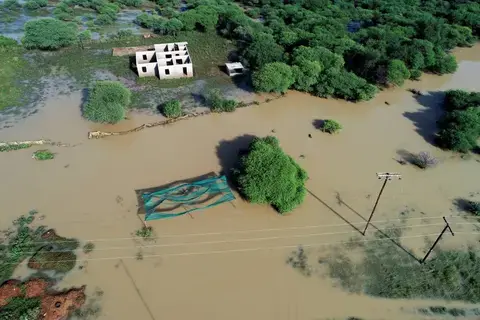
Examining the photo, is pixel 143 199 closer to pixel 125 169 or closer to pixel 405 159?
pixel 125 169

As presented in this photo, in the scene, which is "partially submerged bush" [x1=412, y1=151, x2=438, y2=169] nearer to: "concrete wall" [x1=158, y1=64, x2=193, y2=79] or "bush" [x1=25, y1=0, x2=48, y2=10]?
"concrete wall" [x1=158, y1=64, x2=193, y2=79]

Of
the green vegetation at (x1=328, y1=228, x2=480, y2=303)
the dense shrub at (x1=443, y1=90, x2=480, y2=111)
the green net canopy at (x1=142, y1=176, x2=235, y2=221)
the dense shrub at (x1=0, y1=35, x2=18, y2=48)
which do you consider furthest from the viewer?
the dense shrub at (x1=0, y1=35, x2=18, y2=48)

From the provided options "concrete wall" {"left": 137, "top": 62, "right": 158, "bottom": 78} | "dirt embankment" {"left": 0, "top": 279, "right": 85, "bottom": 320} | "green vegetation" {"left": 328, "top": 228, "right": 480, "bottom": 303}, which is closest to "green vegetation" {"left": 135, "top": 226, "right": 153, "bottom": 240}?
"dirt embankment" {"left": 0, "top": 279, "right": 85, "bottom": 320}

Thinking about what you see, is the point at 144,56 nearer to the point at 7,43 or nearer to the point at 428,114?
the point at 7,43

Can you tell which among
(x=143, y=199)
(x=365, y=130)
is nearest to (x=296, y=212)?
(x=143, y=199)

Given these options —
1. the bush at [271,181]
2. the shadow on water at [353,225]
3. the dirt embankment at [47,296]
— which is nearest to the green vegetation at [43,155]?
the dirt embankment at [47,296]

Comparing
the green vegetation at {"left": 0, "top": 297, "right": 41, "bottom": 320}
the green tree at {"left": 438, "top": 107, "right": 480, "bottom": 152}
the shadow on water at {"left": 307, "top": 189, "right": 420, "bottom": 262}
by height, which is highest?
the green tree at {"left": 438, "top": 107, "right": 480, "bottom": 152}
